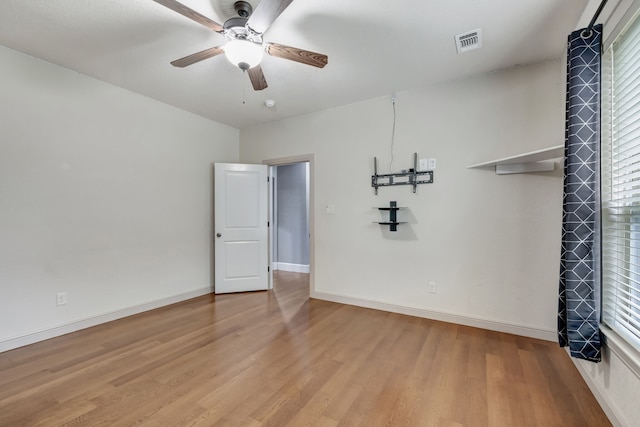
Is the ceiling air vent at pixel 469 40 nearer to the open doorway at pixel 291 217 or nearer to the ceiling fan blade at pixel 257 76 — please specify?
the ceiling fan blade at pixel 257 76

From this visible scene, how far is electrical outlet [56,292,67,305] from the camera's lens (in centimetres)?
275

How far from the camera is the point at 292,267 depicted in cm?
595

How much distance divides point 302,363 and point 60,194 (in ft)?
9.22

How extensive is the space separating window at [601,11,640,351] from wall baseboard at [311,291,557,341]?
104 centimetres

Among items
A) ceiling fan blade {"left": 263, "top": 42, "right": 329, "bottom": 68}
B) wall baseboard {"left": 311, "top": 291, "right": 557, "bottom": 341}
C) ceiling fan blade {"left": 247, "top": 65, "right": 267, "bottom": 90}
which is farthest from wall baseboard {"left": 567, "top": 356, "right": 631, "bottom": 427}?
ceiling fan blade {"left": 247, "top": 65, "right": 267, "bottom": 90}

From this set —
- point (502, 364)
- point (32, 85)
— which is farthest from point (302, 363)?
point (32, 85)

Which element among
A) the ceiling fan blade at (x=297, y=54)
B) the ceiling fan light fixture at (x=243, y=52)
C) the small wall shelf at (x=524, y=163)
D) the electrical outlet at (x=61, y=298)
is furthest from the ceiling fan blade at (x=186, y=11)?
the electrical outlet at (x=61, y=298)

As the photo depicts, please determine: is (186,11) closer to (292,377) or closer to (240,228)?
(292,377)

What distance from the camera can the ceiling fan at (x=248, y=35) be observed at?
1.64m

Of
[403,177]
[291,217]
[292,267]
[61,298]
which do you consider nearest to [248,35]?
[403,177]

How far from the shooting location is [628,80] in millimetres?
1577

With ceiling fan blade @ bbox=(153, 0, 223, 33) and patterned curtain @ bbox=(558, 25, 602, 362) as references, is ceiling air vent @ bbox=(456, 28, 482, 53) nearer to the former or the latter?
patterned curtain @ bbox=(558, 25, 602, 362)

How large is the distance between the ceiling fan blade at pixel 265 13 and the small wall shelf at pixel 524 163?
2109mm

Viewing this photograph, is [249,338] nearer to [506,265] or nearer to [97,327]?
[97,327]
